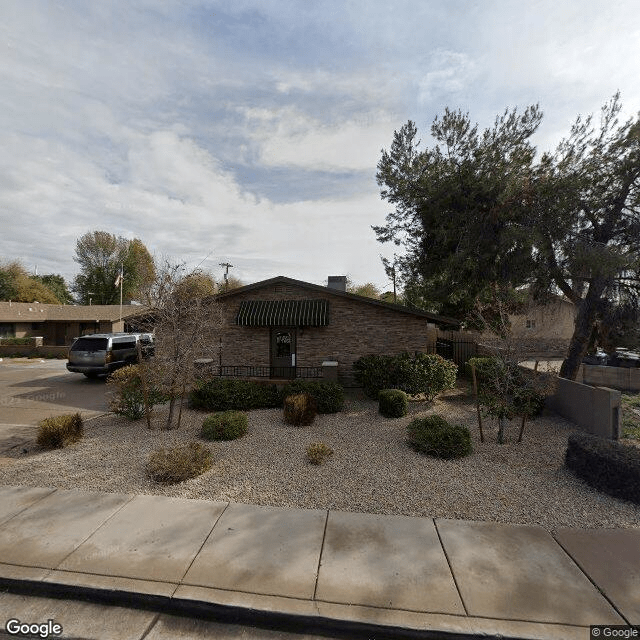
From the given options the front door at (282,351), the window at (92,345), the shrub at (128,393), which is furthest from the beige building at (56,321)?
the shrub at (128,393)

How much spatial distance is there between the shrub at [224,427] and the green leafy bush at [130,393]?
2268mm

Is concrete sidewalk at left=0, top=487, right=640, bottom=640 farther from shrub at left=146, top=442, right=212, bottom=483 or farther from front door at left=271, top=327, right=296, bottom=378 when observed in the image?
front door at left=271, top=327, right=296, bottom=378

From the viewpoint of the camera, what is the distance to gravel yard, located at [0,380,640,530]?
4.87 meters

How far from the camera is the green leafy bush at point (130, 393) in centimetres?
869

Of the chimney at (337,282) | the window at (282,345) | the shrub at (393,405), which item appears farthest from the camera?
the chimney at (337,282)

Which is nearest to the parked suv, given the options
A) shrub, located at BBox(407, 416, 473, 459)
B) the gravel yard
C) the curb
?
the gravel yard

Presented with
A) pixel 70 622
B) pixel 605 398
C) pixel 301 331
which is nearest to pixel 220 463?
pixel 70 622

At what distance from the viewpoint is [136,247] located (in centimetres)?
5153

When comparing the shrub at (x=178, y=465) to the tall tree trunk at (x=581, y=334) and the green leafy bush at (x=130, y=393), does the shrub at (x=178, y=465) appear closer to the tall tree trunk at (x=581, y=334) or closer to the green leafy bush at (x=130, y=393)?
the green leafy bush at (x=130, y=393)

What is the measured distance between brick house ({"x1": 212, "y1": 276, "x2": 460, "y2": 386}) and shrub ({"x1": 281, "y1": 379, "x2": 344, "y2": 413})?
2916mm

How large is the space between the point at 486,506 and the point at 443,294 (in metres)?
9.89

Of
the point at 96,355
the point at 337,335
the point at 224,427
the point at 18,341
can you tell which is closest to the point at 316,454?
the point at 224,427

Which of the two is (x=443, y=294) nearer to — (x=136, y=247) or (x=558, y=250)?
(x=558, y=250)

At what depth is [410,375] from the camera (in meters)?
10.5
